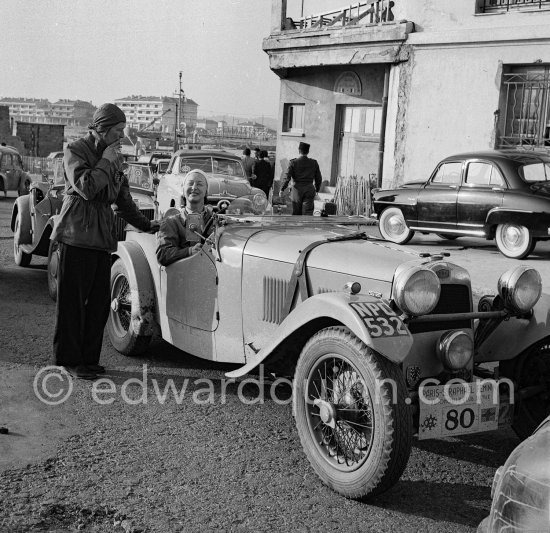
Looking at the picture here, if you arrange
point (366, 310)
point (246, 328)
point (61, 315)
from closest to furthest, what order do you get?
point (366, 310)
point (246, 328)
point (61, 315)

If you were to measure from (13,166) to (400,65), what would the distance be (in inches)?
478

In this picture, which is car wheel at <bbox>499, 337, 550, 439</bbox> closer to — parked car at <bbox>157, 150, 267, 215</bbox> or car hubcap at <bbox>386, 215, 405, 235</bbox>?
parked car at <bbox>157, 150, 267, 215</bbox>

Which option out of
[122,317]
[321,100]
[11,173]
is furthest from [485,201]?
[11,173]

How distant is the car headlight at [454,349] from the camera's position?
11.6 ft

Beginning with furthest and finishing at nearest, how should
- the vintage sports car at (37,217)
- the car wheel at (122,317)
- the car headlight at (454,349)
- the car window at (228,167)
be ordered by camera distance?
the car window at (228,167)
the vintage sports car at (37,217)
the car wheel at (122,317)
the car headlight at (454,349)

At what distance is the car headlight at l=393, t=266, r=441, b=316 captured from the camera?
3396 millimetres

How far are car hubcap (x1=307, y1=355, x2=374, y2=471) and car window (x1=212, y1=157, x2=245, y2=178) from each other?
32.7 ft

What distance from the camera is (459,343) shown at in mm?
3551

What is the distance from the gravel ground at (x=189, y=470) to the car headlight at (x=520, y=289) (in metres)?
0.84

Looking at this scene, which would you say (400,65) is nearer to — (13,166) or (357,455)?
(13,166)

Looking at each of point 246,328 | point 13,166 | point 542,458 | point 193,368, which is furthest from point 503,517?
point 13,166

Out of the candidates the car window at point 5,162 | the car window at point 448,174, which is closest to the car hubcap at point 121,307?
the car window at point 448,174

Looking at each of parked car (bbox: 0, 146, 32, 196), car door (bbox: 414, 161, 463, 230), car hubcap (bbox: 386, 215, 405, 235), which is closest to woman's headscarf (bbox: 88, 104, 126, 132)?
car door (bbox: 414, 161, 463, 230)

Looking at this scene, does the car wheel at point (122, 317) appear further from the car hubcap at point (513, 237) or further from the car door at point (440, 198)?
the car door at point (440, 198)
